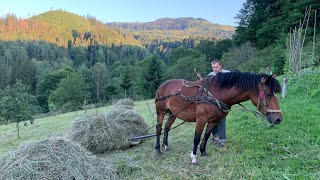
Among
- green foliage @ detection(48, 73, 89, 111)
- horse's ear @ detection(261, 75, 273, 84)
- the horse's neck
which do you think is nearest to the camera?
horse's ear @ detection(261, 75, 273, 84)

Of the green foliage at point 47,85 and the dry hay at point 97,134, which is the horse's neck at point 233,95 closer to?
the dry hay at point 97,134

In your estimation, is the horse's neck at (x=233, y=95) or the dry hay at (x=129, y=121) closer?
the horse's neck at (x=233, y=95)

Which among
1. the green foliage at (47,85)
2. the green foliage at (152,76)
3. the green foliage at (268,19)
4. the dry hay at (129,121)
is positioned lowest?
the green foliage at (47,85)

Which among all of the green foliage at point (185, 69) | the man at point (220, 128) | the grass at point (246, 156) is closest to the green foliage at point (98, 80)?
the green foliage at point (185, 69)

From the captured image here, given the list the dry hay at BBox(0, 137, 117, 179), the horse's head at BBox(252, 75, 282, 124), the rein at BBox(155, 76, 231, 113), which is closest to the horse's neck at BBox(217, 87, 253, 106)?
the rein at BBox(155, 76, 231, 113)

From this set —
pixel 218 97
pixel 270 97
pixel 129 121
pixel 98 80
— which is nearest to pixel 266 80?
pixel 270 97

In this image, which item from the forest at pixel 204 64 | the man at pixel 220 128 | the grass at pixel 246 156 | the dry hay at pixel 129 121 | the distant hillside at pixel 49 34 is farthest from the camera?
the distant hillside at pixel 49 34

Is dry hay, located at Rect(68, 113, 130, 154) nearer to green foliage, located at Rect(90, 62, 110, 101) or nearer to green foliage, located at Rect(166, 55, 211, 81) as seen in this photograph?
green foliage, located at Rect(166, 55, 211, 81)

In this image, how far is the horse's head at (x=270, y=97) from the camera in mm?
4531

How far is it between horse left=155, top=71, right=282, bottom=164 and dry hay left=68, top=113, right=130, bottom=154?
1678 mm

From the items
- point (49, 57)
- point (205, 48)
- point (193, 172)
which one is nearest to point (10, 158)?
point (193, 172)

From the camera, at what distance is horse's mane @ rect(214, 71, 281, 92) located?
15.0 feet

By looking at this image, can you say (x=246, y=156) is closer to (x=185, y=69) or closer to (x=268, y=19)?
(x=268, y=19)

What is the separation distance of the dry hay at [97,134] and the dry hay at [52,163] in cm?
177
